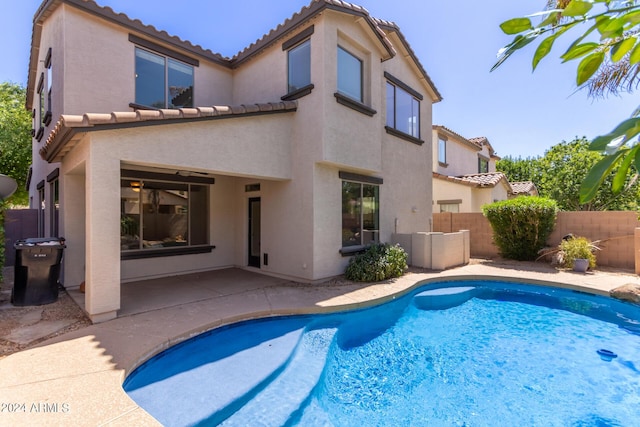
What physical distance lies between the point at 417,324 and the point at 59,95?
11.4 meters

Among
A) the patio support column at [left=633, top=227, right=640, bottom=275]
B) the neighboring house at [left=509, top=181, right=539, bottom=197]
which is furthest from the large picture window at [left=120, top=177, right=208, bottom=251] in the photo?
the neighboring house at [left=509, top=181, right=539, bottom=197]

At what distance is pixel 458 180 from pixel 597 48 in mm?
20691

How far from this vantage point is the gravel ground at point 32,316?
5449 mm

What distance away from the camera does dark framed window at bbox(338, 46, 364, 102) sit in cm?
1020

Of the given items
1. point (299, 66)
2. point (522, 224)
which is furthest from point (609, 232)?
point (299, 66)

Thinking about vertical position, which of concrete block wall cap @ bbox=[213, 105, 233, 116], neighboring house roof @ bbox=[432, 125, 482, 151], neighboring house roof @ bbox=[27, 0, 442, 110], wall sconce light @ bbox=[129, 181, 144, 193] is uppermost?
neighboring house roof @ bbox=[27, 0, 442, 110]

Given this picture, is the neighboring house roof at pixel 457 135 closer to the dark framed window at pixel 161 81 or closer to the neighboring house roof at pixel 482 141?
the neighboring house roof at pixel 482 141

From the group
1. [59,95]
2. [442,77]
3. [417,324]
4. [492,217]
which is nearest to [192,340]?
[417,324]

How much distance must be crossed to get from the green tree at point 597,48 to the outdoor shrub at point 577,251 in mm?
14155

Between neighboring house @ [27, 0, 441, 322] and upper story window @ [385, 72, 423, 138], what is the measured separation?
12 centimetres

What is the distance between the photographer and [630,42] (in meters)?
0.95

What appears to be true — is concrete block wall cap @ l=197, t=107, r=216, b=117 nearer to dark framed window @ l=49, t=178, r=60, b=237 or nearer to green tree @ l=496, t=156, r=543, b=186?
dark framed window @ l=49, t=178, r=60, b=237

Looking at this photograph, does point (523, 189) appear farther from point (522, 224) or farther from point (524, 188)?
point (522, 224)

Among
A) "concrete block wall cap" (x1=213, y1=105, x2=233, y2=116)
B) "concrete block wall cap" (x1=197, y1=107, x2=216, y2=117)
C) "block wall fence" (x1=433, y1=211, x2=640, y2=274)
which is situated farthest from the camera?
"block wall fence" (x1=433, y1=211, x2=640, y2=274)
